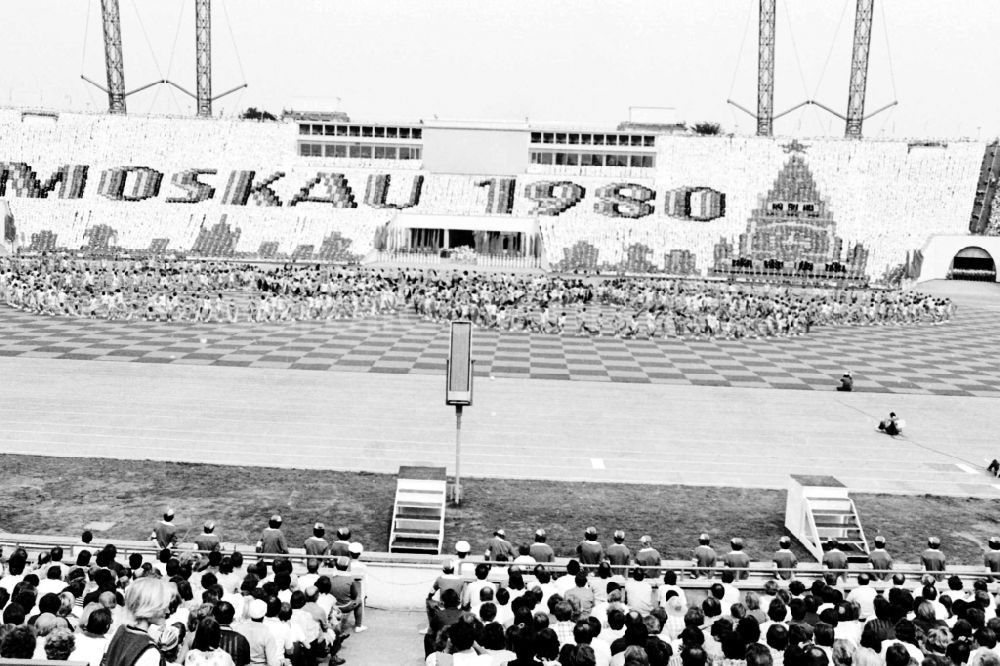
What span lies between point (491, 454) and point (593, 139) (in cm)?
6691

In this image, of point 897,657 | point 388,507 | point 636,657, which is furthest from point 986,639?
point 388,507

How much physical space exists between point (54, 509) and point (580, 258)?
175 ft

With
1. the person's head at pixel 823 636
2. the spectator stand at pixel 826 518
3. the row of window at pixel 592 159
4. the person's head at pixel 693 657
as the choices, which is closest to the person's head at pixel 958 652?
the person's head at pixel 823 636

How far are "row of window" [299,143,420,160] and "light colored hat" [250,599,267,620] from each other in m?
77.2

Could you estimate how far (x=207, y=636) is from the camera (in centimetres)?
641

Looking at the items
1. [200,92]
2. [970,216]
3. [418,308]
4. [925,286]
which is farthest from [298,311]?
[200,92]

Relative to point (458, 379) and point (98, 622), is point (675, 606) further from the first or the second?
point (458, 379)

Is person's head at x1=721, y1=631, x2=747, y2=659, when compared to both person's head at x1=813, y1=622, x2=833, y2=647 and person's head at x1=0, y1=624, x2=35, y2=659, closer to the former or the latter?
person's head at x1=813, y1=622, x2=833, y2=647

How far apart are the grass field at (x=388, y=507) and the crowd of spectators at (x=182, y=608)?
9.07 ft

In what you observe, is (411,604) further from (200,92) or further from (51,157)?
(200,92)

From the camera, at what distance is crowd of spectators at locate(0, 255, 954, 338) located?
118 ft

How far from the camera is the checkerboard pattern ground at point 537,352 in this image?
1051 inches

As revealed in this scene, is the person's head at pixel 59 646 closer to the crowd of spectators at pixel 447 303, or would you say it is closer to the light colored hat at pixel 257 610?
the light colored hat at pixel 257 610

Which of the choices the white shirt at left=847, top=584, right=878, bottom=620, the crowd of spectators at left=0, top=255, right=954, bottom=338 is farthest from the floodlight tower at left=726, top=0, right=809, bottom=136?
the white shirt at left=847, top=584, right=878, bottom=620
